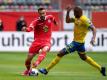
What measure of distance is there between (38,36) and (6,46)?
44.9 ft

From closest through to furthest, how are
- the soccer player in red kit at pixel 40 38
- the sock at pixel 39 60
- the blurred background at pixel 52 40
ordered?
the sock at pixel 39 60, the soccer player in red kit at pixel 40 38, the blurred background at pixel 52 40

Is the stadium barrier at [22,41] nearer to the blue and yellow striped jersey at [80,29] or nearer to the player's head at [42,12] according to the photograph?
the player's head at [42,12]

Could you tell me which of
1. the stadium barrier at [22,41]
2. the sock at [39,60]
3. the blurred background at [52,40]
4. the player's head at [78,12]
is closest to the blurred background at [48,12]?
the blurred background at [52,40]

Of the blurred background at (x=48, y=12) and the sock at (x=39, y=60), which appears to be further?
the blurred background at (x=48, y=12)

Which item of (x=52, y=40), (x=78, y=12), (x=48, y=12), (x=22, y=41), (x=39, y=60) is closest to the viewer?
(x=78, y=12)

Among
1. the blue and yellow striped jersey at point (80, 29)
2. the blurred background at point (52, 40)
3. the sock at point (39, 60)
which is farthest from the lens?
the blurred background at point (52, 40)

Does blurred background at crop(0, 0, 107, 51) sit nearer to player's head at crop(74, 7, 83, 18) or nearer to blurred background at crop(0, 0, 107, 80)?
blurred background at crop(0, 0, 107, 80)

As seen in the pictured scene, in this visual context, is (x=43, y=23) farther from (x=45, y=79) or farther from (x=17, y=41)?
(x=17, y=41)

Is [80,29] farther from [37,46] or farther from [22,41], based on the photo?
[22,41]

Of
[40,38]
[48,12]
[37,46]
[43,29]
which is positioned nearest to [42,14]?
[43,29]

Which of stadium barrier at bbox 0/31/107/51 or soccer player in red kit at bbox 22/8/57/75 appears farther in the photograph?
stadium barrier at bbox 0/31/107/51

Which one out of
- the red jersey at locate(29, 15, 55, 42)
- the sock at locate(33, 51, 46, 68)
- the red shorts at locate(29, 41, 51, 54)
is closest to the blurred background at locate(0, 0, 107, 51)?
the red jersey at locate(29, 15, 55, 42)

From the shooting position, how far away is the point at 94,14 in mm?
Result: 38344

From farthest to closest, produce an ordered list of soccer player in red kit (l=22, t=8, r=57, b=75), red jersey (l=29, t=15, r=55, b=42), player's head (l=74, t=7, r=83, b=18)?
red jersey (l=29, t=15, r=55, b=42) → soccer player in red kit (l=22, t=8, r=57, b=75) → player's head (l=74, t=7, r=83, b=18)
